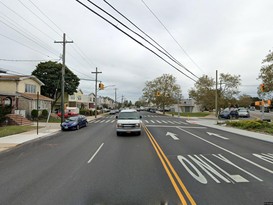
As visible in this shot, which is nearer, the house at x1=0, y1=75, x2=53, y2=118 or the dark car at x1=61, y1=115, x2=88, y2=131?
the dark car at x1=61, y1=115, x2=88, y2=131

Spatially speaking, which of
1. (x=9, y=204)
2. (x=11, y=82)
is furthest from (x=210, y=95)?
(x=9, y=204)

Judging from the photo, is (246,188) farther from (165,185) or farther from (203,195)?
(165,185)

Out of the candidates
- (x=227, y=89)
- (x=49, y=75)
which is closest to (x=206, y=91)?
(x=227, y=89)

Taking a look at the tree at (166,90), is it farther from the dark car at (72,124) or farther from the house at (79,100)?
the dark car at (72,124)

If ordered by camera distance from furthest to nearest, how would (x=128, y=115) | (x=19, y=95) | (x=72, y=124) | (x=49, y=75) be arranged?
(x=49, y=75), (x=19, y=95), (x=72, y=124), (x=128, y=115)

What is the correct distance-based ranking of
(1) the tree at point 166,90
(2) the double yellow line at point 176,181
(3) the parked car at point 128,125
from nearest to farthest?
(2) the double yellow line at point 176,181
(3) the parked car at point 128,125
(1) the tree at point 166,90

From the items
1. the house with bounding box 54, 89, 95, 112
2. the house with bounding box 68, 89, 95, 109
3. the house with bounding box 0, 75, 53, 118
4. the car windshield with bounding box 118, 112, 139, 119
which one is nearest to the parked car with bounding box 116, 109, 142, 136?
the car windshield with bounding box 118, 112, 139, 119

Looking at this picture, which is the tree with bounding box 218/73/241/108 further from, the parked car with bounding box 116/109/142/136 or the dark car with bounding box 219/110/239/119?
the parked car with bounding box 116/109/142/136

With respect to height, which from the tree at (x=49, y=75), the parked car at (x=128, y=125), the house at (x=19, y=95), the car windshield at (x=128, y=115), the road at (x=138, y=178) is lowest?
the road at (x=138, y=178)

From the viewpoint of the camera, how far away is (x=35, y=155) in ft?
31.1

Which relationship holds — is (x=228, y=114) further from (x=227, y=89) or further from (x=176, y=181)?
(x=176, y=181)

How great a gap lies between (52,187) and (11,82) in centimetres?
3078

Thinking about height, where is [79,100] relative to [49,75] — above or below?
below

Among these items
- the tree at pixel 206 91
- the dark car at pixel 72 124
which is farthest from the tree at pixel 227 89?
the dark car at pixel 72 124
